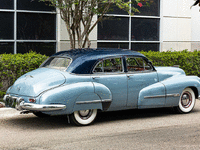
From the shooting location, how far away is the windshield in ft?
25.8

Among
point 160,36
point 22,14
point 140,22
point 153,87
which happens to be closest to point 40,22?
point 22,14

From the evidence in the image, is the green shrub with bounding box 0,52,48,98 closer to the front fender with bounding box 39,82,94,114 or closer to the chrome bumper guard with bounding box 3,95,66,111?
the chrome bumper guard with bounding box 3,95,66,111

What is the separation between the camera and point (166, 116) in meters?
8.78

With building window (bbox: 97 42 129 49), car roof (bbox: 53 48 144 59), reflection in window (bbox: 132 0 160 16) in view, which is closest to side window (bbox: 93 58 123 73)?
car roof (bbox: 53 48 144 59)

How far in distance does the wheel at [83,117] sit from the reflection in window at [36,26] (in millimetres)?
6622

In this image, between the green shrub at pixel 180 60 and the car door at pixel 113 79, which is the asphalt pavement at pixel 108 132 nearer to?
the car door at pixel 113 79

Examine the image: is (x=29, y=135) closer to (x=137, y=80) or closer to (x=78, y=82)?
(x=78, y=82)

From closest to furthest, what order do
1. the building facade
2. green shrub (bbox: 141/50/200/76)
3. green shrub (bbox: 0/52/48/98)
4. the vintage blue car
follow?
the vintage blue car → green shrub (bbox: 0/52/48/98) → the building facade → green shrub (bbox: 141/50/200/76)

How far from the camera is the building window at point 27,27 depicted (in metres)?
13.2

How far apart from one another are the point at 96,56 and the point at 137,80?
1076mm

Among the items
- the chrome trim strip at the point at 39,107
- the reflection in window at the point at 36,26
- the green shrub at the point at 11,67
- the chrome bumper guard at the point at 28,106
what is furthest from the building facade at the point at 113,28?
the chrome trim strip at the point at 39,107

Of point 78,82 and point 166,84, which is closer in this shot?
point 78,82

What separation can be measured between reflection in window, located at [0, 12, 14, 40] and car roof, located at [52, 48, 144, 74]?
5387mm

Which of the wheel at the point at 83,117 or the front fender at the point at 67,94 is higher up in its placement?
the front fender at the point at 67,94
